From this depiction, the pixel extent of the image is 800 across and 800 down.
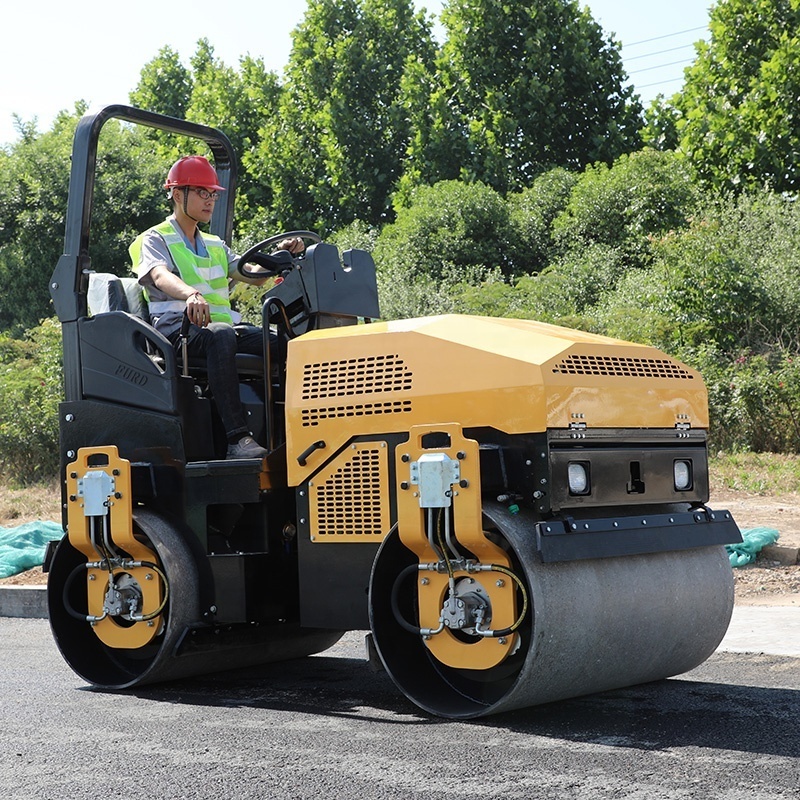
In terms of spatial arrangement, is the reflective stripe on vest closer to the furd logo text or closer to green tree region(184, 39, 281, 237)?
the furd logo text

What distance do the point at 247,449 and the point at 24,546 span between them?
604 centimetres

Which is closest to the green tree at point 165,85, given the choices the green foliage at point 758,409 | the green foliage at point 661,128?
the green foliage at point 661,128

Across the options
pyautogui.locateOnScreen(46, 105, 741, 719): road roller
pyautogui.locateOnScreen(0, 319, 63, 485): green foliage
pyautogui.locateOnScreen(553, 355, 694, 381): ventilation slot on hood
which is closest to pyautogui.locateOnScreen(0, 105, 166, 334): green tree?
pyautogui.locateOnScreen(0, 319, 63, 485): green foliage

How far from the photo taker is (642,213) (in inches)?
991

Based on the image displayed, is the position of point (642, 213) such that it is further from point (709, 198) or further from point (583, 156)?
point (583, 156)

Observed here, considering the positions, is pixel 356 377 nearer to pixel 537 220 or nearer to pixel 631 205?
pixel 631 205

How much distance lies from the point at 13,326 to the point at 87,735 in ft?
105

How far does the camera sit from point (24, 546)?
11.1 meters

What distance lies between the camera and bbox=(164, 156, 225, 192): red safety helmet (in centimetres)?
643

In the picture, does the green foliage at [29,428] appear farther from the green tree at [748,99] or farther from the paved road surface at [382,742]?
the paved road surface at [382,742]

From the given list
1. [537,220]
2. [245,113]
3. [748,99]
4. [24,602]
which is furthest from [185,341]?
[245,113]

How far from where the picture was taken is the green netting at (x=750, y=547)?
9.29 metres

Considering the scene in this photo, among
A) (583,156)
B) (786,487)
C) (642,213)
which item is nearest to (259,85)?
(583,156)

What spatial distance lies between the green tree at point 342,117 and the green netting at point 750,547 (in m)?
30.2
